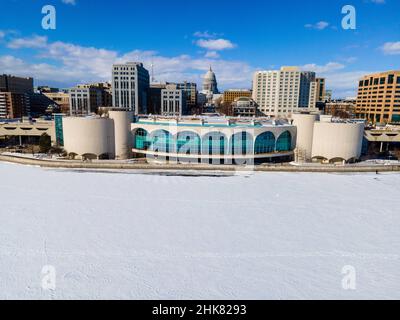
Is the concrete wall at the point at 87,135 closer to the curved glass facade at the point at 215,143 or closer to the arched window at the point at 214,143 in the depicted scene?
the curved glass facade at the point at 215,143

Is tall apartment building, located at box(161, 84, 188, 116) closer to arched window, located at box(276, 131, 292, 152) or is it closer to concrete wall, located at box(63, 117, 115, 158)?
concrete wall, located at box(63, 117, 115, 158)

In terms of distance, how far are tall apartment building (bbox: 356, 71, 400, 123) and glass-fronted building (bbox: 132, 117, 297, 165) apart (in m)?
59.8

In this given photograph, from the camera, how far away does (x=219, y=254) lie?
1595 cm

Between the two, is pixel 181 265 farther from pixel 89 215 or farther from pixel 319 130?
pixel 319 130

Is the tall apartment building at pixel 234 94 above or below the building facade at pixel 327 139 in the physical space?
above

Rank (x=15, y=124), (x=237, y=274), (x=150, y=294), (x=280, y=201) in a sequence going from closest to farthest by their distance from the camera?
(x=150, y=294)
(x=237, y=274)
(x=280, y=201)
(x=15, y=124)

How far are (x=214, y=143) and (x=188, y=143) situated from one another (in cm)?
346

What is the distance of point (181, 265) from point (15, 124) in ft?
162

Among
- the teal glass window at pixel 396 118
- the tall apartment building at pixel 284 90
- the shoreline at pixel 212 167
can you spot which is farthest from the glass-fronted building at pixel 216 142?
the tall apartment building at pixel 284 90

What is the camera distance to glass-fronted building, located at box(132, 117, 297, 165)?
119 ft

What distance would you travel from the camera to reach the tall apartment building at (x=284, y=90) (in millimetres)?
108062

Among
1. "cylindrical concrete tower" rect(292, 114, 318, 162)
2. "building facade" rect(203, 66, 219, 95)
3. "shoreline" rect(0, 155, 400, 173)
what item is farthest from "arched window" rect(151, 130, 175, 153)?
"building facade" rect(203, 66, 219, 95)

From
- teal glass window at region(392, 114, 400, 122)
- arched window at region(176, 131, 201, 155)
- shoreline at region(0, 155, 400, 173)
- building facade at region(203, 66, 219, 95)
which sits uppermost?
building facade at region(203, 66, 219, 95)
